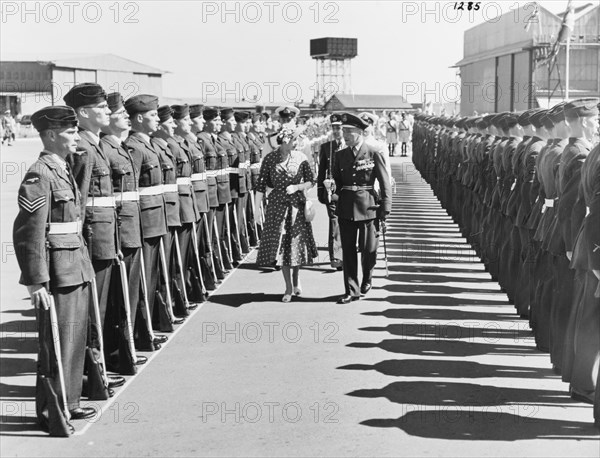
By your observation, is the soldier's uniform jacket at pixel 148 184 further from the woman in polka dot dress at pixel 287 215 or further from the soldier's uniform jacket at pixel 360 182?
the soldier's uniform jacket at pixel 360 182

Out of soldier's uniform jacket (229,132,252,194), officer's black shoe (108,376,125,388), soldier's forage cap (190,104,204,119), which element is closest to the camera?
officer's black shoe (108,376,125,388)

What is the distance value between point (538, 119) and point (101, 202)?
3.99m

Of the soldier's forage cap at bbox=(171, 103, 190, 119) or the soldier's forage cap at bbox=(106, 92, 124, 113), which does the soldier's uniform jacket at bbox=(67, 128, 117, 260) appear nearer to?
the soldier's forage cap at bbox=(106, 92, 124, 113)

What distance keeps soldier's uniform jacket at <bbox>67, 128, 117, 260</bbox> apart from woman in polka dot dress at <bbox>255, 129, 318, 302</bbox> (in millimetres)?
3650

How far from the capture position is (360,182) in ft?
35.8

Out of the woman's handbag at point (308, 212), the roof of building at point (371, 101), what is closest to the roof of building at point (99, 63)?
the roof of building at point (371, 101)

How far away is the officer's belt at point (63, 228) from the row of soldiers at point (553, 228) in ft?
10.3

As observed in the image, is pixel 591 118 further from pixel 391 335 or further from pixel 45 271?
pixel 45 271

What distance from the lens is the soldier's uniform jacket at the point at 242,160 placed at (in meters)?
13.8

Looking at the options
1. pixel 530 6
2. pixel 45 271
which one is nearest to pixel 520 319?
pixel 45 271

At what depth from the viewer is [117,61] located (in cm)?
6825

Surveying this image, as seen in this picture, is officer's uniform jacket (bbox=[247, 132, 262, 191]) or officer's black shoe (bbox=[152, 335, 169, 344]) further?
A: officer's uniform jacket (bbox=[247, 132, 262, 191])

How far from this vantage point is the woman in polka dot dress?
10.9 meters

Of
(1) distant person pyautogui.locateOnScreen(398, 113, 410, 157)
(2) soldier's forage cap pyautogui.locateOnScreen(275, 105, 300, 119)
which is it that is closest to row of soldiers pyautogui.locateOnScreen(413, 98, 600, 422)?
(2) soldier's forage cap pyautogui.locateOnScreen(275, 105, 300, 119)
